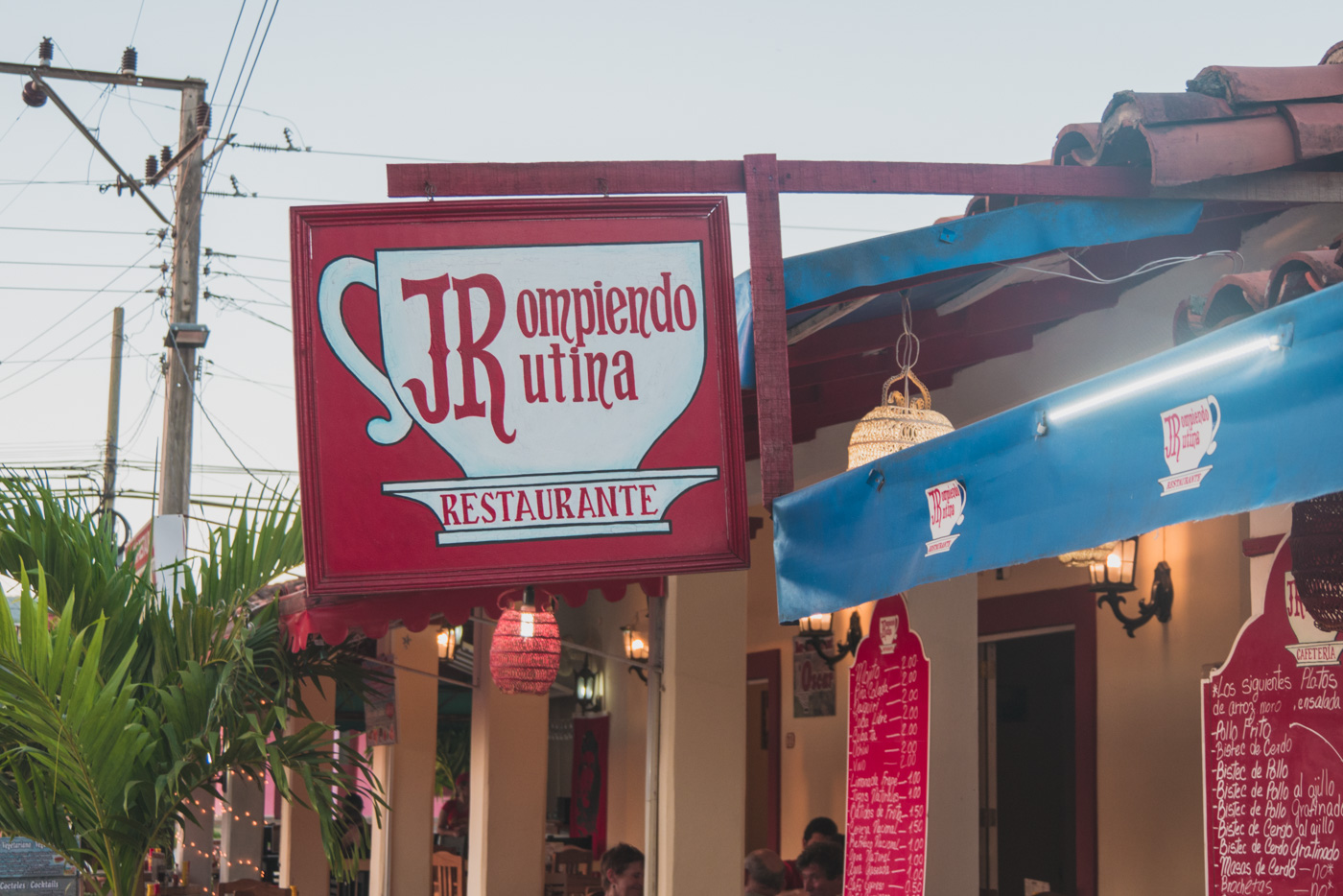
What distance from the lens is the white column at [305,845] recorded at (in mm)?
11219

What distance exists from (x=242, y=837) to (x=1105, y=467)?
9891 mm

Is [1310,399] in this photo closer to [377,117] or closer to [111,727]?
[111,727]

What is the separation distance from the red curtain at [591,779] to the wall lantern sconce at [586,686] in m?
0.16

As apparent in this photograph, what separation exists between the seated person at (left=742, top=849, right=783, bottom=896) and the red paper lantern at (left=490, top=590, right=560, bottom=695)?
1.25 m

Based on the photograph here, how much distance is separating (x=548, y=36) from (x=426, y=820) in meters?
6.35

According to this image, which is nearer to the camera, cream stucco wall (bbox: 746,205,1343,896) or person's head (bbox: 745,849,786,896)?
cream stucco wall (bbox: 746,205,1343,896)

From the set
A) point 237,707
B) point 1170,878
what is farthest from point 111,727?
point 1170,878

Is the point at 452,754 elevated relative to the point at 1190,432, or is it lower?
lower

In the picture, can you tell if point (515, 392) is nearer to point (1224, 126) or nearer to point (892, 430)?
point (892, 430)

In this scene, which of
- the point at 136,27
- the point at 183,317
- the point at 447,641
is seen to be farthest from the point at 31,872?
the point at 136,27

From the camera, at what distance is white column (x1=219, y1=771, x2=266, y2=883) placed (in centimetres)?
1015

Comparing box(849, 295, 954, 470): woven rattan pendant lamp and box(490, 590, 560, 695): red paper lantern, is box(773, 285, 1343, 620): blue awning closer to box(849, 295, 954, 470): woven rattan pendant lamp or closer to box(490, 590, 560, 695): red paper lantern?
box(849, 295, 954, 470): woven rattan pendant lamp

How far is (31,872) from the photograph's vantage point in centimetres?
659

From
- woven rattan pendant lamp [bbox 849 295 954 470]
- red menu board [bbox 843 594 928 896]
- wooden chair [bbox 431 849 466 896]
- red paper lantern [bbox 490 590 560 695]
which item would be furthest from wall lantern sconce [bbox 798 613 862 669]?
woven rattan pendant lamp [bbox 849 295 954 470]
